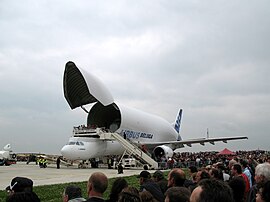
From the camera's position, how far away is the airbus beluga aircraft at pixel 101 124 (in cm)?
2827

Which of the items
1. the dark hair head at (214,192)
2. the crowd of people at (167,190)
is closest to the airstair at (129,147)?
the crowd of people at (167,190)

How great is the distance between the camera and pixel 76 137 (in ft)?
95.4

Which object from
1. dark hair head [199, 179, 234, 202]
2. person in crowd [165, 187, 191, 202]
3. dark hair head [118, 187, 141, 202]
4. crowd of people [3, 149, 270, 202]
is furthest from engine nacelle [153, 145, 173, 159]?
dark hair head [199, 179, 234, 202]

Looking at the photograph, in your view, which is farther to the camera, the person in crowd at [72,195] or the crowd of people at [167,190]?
the person in crowd at [72,195]

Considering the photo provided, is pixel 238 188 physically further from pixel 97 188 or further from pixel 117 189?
pixel 97 188

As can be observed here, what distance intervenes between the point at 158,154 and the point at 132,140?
8.95 feet

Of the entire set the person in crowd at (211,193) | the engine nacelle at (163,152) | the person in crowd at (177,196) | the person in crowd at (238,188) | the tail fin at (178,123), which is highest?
the tail fin at (178,123)

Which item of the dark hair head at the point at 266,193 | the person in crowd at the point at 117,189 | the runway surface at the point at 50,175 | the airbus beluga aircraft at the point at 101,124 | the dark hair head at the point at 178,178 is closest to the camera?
the dark hair head at the point at 266,193

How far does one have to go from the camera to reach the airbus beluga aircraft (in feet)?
92.7

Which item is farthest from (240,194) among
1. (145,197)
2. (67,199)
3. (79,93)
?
(79,93)

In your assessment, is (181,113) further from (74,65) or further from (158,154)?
(74,65)

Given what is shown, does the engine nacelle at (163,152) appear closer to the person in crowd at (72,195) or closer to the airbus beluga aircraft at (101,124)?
the airbus beluga aircraft at (101,124)

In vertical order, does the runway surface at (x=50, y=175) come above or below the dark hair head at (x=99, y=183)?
below

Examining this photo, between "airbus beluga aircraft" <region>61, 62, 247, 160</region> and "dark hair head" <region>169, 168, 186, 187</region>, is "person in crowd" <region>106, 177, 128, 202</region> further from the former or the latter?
"airbus beluga aircraft" <region>61, 62, 247, 160</region>
